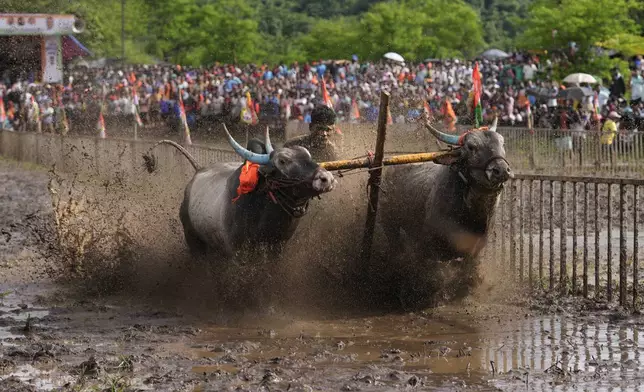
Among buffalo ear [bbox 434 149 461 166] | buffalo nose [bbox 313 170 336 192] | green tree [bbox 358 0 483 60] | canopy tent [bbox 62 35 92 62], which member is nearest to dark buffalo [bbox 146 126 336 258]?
buffalo nose [bbox 313 170 336 192]

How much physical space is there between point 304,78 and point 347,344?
32.2m

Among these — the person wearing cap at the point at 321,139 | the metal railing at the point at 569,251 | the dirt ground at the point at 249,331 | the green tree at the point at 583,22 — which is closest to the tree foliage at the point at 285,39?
the green tree at the point at 583,22

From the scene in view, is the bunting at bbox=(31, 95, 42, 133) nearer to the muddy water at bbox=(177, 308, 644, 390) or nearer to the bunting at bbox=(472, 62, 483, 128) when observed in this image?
the bunting at bbox=(472, 62, 483, 128)

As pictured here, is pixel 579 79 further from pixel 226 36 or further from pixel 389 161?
pixel 226 36

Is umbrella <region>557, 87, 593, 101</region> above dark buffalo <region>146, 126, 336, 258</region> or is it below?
above

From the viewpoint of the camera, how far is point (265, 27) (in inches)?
4195

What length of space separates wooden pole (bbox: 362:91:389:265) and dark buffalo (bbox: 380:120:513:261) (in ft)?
1.02

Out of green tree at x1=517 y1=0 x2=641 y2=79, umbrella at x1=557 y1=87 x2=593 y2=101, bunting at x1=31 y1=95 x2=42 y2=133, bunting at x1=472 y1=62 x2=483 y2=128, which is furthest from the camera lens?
green tree at x1=517 y1=0 x2=641 y2=79

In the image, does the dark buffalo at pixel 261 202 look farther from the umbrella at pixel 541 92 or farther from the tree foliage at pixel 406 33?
the tree foliage at pixel 406 33

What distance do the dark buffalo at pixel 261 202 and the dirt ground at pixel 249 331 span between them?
1.10ft

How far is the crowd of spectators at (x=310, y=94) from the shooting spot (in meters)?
32.9

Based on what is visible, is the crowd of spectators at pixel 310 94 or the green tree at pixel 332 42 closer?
the crowd of spectators at pixel 310 94

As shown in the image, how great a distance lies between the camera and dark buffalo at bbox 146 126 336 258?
10.2 metres

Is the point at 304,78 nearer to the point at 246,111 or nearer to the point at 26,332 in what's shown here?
the point at 246,111
